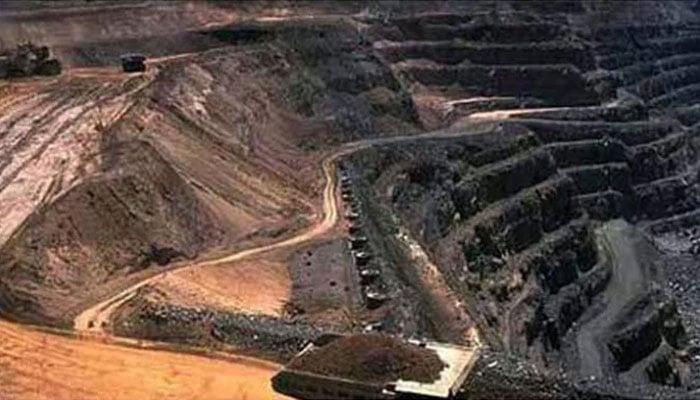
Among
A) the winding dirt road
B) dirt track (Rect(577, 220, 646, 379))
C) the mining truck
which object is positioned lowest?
dirt track (Rect(577, 220, 646, 379))

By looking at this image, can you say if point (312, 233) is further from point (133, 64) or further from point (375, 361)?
point (133, 64)

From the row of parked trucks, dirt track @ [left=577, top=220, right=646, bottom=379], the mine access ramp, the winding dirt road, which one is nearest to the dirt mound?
the mine access ramp

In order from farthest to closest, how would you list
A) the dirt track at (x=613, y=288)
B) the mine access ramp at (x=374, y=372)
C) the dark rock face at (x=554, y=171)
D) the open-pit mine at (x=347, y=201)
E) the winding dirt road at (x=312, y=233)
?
the dark rock face at (x=554, y=171) → the dirt track at (x=613, y=288) → the winding dirt road at (x=312, y=233) → the open-pit mine at (x=347, y=201) → the mine access ramp at (x=374, y=372)

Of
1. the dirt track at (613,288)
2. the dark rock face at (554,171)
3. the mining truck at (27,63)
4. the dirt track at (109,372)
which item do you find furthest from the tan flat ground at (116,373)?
the mining truck at (27,63)

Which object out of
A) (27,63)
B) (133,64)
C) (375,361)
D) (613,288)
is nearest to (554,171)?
(613,288)

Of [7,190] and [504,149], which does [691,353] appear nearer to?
[504,149]

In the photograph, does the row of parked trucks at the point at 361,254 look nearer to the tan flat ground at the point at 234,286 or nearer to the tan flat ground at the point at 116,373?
the tan flat ground at the point at 234,286

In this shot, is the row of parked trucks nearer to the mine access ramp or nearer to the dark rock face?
the dark rock face
